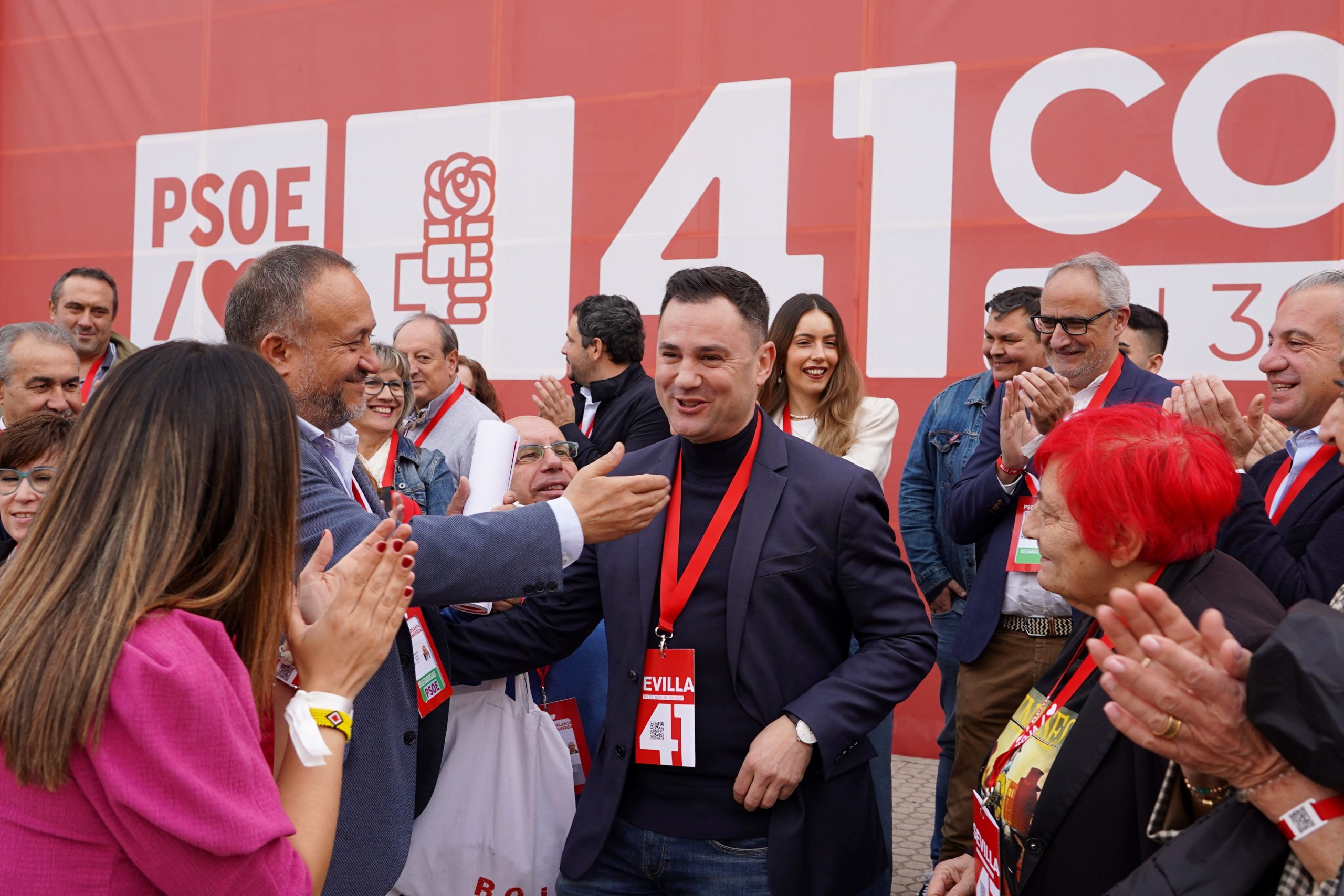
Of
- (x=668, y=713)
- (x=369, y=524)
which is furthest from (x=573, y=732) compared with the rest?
(x=369, y=524)

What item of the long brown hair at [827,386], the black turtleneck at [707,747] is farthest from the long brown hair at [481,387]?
the black turtleneck at [707,747]

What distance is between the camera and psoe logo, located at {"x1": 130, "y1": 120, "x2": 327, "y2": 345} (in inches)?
310

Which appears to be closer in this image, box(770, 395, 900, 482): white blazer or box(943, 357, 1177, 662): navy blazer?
box(943, 357, 1177, 662): navy blazer

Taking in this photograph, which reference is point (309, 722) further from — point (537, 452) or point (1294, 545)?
point (1294, 545)

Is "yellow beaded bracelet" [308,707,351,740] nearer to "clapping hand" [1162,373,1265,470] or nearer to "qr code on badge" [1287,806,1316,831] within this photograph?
"qr code on badge" [1287,806,1316,831]

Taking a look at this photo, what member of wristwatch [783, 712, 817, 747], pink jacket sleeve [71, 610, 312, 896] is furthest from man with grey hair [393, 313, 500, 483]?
pink jacket sleeve [71, 610, 312, 896]

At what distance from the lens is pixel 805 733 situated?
2.30 meters

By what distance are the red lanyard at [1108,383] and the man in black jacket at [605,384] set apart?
1.87 m

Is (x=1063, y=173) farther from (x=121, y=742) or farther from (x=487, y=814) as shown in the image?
(x=121, y=742)

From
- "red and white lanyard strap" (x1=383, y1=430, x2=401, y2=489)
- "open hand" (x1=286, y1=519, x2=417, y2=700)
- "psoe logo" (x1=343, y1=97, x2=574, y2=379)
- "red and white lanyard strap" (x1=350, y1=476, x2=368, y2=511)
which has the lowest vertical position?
"open hand" (x1=286, y1=519, x2=417, y2=700)

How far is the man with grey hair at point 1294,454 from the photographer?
240 cm

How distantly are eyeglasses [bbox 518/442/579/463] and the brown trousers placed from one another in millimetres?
1623

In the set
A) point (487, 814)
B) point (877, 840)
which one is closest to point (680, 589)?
point (877, 840)

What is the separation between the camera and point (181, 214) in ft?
27.1
